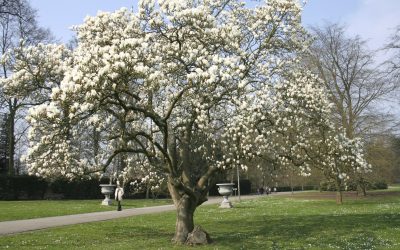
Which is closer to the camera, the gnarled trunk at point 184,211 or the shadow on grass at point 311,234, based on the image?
the shadow on grass at point 311,234

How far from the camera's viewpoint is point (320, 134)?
49.3 ft

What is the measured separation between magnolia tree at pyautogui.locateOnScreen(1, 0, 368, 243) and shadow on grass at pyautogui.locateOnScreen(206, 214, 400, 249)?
2.05 m

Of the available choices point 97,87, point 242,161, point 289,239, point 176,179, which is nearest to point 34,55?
point 97,87

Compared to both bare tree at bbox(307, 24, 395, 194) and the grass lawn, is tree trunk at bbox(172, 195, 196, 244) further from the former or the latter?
bare tree at bbox(307, 24, 395, 194)

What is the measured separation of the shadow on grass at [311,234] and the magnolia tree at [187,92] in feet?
6.73

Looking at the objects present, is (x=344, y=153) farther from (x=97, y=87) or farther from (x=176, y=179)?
(x=97, y=87)

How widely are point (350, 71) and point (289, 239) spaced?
27104 mm

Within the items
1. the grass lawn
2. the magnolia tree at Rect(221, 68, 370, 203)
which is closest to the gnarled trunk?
the grass lawn

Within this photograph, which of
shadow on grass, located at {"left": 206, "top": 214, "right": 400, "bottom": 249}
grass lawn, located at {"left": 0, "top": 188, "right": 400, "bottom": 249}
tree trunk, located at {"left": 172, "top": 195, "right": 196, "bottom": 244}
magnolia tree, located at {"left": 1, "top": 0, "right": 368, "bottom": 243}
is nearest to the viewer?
magnolia tree, located at {"left": 1, "top": 0, "right": 368, "bottom": 243}

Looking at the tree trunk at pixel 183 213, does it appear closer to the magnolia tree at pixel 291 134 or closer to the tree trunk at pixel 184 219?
the tree trunk at pixel 184 219

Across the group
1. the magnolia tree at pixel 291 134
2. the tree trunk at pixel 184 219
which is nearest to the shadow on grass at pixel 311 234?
the tree trunk at pixel 184 219

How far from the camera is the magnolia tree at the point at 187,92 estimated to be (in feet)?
34.9

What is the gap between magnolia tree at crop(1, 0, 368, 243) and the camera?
1063cm

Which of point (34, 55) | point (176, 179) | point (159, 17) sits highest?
point (159, 17)
